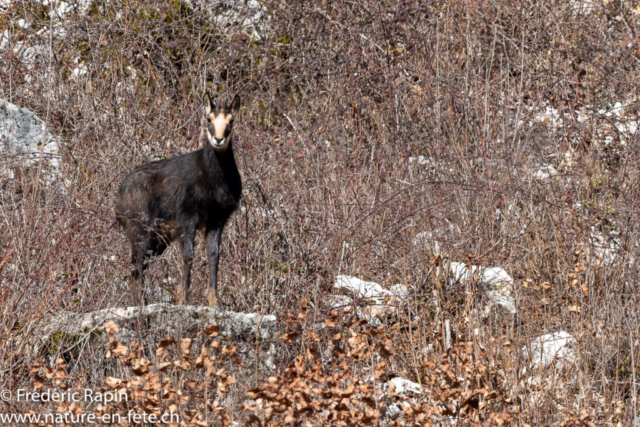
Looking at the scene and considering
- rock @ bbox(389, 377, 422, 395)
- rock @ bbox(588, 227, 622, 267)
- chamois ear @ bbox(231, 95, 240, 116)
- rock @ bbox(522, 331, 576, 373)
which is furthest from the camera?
rock @ bbox(588, 227, 622, 267)

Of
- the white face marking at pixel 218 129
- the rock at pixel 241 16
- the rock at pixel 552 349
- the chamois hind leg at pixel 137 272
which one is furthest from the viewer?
the rock at pixel 241 16

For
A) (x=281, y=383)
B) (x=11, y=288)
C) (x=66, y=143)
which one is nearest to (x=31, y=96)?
(x=66, y=143)

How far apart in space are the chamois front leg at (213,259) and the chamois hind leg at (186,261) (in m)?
0.14

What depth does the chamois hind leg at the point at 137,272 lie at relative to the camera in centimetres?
607

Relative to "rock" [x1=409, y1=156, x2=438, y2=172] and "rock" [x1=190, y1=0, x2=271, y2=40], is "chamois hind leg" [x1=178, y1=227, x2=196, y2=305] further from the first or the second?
"rock" [x1=190, y1=0, x2=271, y2=40]

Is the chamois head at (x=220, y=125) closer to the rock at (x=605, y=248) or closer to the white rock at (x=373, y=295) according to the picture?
the white rock at (x=373, y=295)

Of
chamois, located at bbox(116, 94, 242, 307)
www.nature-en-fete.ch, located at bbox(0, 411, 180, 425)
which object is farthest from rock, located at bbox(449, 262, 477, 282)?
www.nature-en-fete.ch, located at bbox(0, 411, 180, 425)

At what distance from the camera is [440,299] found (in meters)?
6.17

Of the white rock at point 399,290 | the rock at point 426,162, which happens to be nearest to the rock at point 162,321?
the white rock at point 399,290

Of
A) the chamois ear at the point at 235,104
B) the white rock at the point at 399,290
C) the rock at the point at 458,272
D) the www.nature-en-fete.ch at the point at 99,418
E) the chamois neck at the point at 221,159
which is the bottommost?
the www.nature-en-fete.ch at the point at 99,418

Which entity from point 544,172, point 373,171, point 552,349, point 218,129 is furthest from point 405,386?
point 544,172

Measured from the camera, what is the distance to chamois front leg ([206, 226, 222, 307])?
19.9 feet

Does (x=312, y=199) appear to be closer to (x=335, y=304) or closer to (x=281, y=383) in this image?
(x=335, y=304)

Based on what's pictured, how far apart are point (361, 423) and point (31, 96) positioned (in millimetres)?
7048
